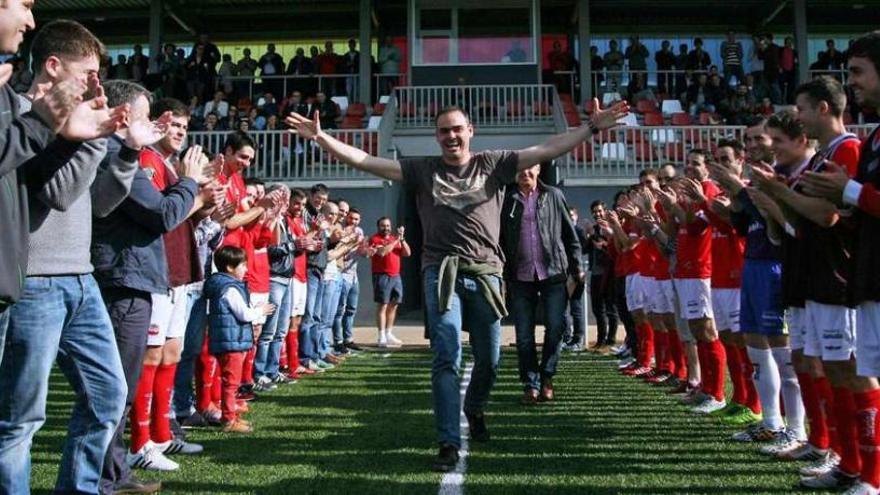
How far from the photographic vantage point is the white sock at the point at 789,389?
516 centimetres

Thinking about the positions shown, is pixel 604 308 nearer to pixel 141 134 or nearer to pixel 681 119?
pixel 681 119

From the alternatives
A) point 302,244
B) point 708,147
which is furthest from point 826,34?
point 302,244

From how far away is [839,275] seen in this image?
4035mm

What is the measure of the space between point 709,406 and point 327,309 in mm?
5582

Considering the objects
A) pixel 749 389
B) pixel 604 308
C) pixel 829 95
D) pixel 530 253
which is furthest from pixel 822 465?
pixel 604 308

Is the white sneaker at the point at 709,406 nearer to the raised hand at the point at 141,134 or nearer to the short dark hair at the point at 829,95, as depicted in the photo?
the short dark hair at the point at 829,95

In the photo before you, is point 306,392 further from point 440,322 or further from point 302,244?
point 440,322

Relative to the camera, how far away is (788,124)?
15.5ft

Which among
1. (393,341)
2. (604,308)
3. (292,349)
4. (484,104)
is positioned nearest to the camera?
(292,349)

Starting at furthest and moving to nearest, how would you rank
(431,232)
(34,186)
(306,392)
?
1. (306,392)
2. (431,232)
3. (34,186)

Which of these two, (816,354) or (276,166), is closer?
(816,354)

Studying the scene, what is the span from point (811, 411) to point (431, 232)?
2515 millimetres

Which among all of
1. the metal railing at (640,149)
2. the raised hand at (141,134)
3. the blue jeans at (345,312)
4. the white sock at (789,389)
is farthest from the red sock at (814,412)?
the metal railing at (640,149)

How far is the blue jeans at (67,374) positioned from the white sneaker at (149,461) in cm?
128
